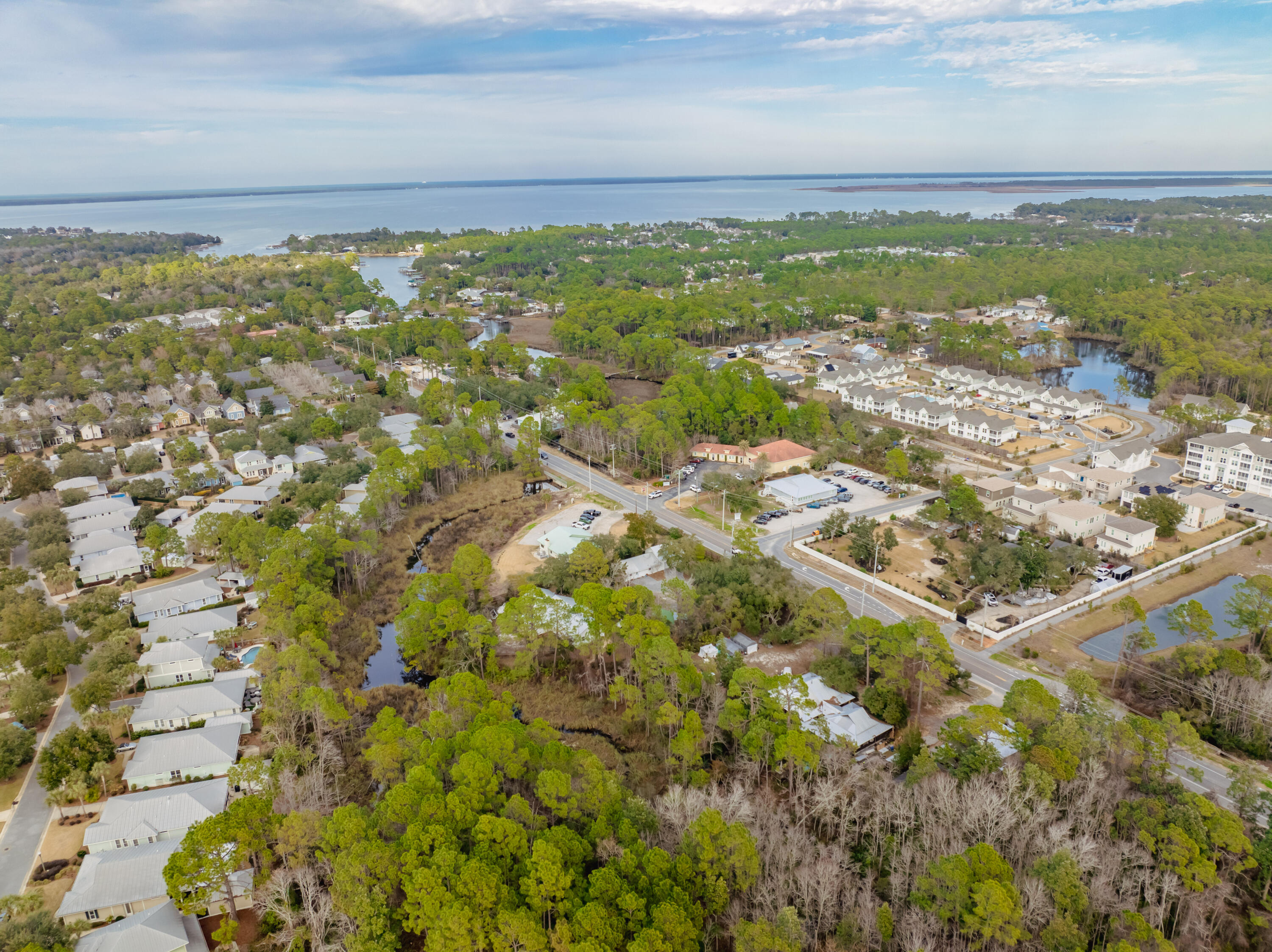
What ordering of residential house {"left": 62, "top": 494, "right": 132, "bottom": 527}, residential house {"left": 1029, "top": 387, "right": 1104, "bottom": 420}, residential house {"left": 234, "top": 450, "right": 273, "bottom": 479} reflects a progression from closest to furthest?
residential house {"left": 62, "top": 494, "right": 132, "bottom": 527}
residential house {"left": 234, "top": 450, "right": 273, "bottom": 479}
residential house {"left": 1029, "top": 387, "right": 1104, "bottom": 420}

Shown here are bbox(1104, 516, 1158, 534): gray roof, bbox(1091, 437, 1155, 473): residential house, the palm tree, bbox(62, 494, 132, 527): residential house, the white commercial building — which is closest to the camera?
the palm tree

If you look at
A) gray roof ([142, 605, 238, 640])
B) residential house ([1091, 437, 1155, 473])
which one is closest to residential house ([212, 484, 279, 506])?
gray roof ([142, 605, 238, 640])

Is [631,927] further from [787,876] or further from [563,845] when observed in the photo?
[787,876]

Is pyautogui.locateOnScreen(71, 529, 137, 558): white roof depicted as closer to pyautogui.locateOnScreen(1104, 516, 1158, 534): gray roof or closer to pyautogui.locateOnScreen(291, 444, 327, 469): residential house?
pyautogui.locateOnScreen(291, 444, 327, 469): residential house

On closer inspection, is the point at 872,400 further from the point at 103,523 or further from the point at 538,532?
the point at 103,523

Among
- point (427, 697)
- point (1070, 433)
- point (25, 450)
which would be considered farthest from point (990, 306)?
point (25, 450)

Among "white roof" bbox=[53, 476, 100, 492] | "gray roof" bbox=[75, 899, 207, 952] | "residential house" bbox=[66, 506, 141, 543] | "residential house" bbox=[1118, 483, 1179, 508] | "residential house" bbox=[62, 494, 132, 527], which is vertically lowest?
"gray roof" bbox=[75, 899, 207, 952]
